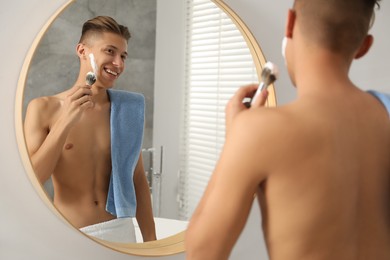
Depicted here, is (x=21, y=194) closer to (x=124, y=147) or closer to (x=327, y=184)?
(x=124, y=147)

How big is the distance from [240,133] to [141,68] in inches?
21.6

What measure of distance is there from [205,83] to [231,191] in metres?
0.67

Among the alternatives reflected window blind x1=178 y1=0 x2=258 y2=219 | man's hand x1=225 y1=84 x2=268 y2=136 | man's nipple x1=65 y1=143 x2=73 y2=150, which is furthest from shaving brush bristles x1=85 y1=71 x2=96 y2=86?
man's hand x1=225 y1=84 x2=268 y2=136

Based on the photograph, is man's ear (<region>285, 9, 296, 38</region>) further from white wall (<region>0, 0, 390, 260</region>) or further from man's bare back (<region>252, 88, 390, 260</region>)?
white wall (<region>0, 0, 390, 260</region>)

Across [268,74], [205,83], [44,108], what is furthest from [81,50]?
[268,74]

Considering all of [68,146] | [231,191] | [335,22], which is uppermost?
[335,22]

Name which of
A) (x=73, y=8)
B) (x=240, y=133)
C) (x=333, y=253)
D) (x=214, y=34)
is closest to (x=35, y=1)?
(x=73, y=8)

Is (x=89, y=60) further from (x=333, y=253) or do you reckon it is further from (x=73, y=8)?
(x=333, y=253)

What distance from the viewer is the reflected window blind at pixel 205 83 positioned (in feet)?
4.38

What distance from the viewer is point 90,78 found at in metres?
1.19

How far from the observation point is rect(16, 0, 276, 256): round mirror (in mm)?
1100

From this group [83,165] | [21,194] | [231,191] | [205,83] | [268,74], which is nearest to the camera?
[231,191]

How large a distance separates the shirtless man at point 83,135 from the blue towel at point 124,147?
1 centimetres

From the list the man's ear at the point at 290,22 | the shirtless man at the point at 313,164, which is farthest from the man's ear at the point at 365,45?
the man's ear at the point at 290,22
